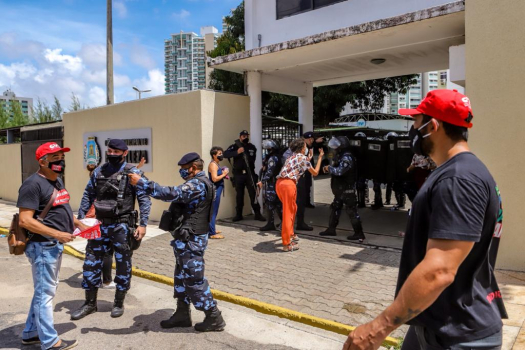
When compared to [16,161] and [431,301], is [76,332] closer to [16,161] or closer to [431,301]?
[431,301]

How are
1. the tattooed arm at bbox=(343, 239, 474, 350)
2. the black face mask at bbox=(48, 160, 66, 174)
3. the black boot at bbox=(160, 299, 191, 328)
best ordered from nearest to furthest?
the tattooed arm at bbox=(343, 239, 474, 350)
the black face mask at bbox=(48, 160, 66, 174)
the black boot at bbox=(160, 299, 191, 328)

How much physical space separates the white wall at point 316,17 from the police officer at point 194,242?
5673 mm

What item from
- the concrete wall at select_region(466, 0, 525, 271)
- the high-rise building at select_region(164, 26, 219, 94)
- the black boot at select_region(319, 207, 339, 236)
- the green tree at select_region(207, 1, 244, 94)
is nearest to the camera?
the concrete wall at select_region(466, 0, 525, 271)

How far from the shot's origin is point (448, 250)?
1.56 meters

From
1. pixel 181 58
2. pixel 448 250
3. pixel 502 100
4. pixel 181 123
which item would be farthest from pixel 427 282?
pixel 181 58

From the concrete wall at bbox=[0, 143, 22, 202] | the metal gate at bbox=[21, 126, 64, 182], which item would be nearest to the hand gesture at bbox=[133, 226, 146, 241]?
the metal gate at bbox=[21, 126, 64, 182]

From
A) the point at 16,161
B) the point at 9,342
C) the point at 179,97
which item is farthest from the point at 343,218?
the point at 16,161

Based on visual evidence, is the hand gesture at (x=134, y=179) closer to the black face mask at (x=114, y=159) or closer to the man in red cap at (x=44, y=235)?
the man in red cap at (x=44, y=235)

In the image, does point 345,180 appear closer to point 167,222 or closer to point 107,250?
point 167,222

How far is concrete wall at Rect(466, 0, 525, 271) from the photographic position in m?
5.17

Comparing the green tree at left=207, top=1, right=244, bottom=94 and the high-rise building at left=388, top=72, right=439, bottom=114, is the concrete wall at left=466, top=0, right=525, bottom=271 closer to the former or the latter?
the green tree at left=207, top=1, right=244, bottom=94

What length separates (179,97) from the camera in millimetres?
9148

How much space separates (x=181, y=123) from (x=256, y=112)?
1.68 m

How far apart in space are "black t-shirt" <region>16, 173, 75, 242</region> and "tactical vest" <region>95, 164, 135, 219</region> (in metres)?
0.54
